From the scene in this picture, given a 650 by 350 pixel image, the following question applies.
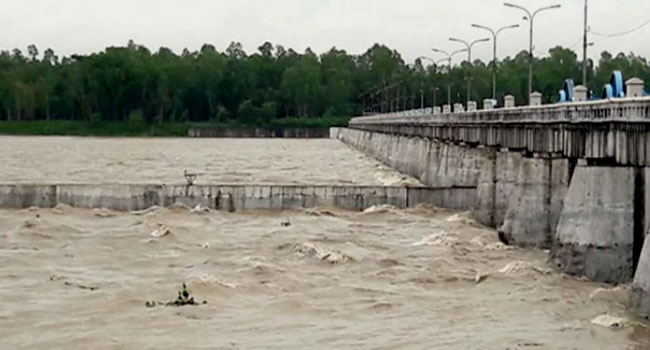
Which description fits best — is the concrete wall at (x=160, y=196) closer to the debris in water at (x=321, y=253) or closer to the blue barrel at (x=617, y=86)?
the debris in water at (x=321, y=253)

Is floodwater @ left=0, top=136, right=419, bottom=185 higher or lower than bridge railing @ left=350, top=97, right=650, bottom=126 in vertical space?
lower

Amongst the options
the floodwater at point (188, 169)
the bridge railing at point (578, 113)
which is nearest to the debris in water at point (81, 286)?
the bridge railing at point (578, 113)

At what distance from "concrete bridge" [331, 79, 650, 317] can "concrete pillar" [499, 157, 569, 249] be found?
0.04 metres

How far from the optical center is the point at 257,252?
42438 millimetres

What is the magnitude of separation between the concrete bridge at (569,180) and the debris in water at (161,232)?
14.6m

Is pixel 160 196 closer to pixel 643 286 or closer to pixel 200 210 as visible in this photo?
pixel 200 210

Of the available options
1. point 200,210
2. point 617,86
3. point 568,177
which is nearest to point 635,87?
point 568,177

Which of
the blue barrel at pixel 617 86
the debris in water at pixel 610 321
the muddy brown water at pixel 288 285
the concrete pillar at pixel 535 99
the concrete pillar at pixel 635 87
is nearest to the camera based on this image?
the muddy brown water at pixel 288 285

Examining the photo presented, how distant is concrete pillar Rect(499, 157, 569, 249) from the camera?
4284cm

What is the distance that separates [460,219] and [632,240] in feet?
71.7

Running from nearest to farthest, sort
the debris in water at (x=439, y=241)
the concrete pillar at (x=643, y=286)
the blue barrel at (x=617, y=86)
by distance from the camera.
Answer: the concrete pillar at (x=643, y=286) < the debris in water at (x=439, y=241) < the blue barrel at (x=617, y=86)

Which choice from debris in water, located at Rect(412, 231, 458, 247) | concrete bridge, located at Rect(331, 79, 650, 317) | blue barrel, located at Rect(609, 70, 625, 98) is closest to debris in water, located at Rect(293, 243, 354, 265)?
debris in water, located at Rect(412, 231, 458, 247)

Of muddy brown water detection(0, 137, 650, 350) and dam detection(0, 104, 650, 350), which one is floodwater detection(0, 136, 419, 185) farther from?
muddy brown water detection(0, 137, 650, 350)

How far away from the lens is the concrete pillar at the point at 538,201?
42.8 m
